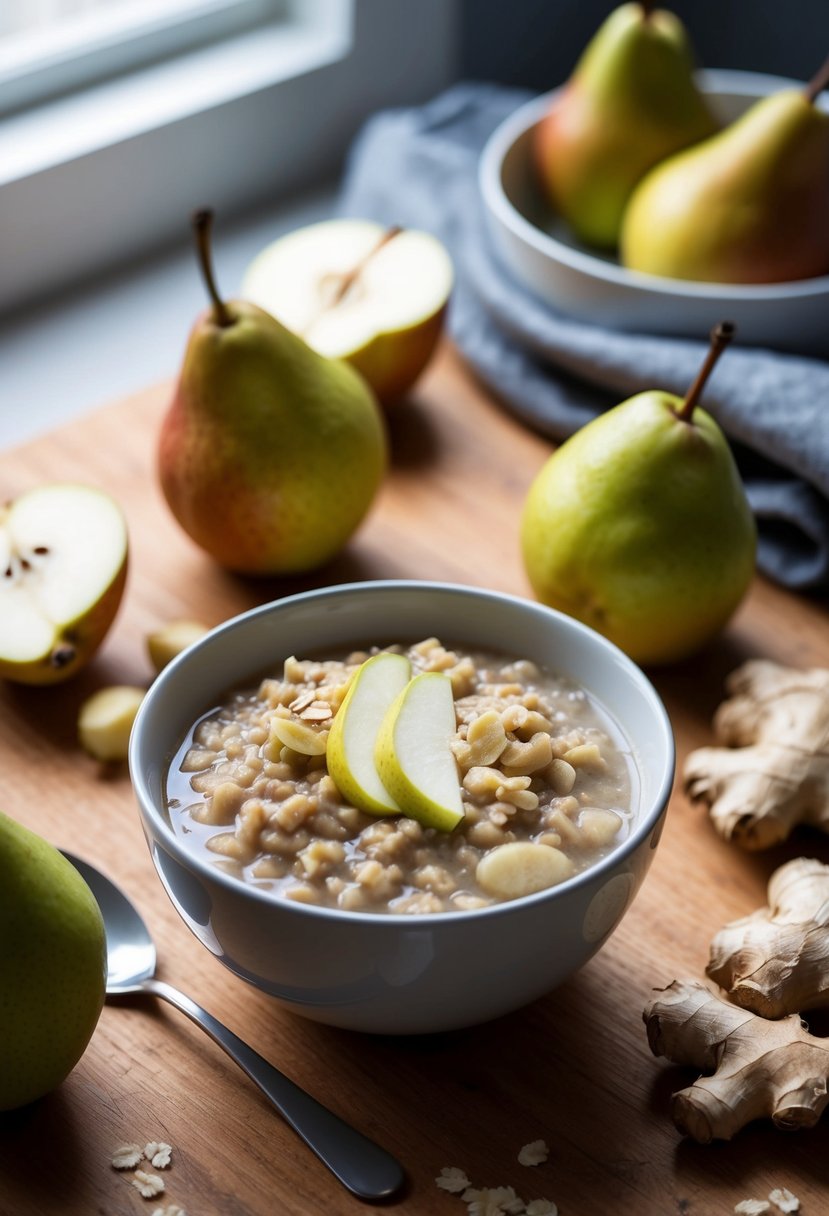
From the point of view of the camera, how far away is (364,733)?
898 mm

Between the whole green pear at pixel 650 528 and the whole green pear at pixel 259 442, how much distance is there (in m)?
0.20

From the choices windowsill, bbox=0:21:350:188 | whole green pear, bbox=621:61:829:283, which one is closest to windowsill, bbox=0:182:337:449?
windowsill, bbox=0:21:350:188

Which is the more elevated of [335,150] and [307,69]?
[307,69]

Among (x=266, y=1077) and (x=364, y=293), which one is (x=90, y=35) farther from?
(x=266, y=1077)

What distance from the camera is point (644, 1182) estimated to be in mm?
830

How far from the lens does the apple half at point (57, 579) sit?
1136 millimetres

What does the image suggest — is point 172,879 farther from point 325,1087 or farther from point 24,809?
point 24,809

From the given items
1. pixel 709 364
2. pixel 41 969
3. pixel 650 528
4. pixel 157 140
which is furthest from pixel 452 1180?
pixel 157 140

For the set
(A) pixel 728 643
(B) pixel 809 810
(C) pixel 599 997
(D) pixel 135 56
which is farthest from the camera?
(D) pixel 135 56

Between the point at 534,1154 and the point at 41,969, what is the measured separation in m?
0.31

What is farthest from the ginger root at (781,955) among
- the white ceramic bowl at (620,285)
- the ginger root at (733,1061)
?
the white ceramic bowl at (620,285)

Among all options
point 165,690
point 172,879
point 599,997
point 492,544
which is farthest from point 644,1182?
point 492,544

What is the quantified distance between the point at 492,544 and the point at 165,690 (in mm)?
496

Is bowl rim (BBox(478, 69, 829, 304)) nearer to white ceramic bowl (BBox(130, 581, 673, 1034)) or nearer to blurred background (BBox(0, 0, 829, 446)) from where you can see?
blurred background (BBox(0, 0, 829, 446))
